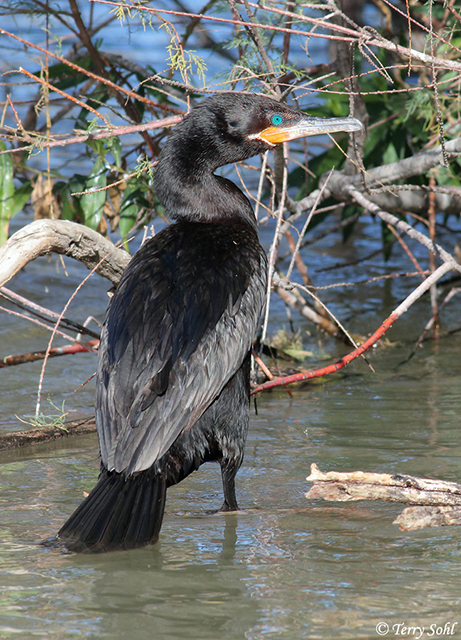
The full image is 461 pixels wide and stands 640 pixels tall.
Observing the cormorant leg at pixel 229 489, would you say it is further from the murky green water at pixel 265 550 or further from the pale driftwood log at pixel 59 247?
the pale driftwood log at pixel 59 247

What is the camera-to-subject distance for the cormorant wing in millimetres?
2688

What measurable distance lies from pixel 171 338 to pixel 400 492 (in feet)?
3.06

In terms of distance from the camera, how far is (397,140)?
5.30 m

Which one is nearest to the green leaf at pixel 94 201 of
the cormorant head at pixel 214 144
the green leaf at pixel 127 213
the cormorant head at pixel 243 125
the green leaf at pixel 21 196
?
the green leaf at pixel 127 213

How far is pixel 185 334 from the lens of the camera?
283 centimetres

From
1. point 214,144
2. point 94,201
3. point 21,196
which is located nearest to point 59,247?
point 214,144

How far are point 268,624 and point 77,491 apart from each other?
130 cm

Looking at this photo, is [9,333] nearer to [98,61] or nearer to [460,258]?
[98,61]

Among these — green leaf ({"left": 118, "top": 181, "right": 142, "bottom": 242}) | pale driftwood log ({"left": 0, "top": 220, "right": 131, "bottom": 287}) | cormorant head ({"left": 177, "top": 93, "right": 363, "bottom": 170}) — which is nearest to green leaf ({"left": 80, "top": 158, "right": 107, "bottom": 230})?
green leaf ({"left": 118, "top": 181, "right": 142, "bottom": 242})

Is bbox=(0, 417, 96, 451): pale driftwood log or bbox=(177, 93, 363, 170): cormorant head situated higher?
bbox=(177, 93, 363, 170): cormorant head

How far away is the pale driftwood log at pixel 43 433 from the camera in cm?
367

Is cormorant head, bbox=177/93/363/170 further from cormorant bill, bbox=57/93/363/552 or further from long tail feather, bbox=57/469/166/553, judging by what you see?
long tail feather, bbox=57/469/166/553

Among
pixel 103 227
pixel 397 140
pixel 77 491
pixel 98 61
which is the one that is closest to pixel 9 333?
pixel 103 227

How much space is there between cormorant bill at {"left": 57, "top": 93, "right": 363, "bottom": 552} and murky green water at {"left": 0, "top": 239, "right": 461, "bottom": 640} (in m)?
0.16
